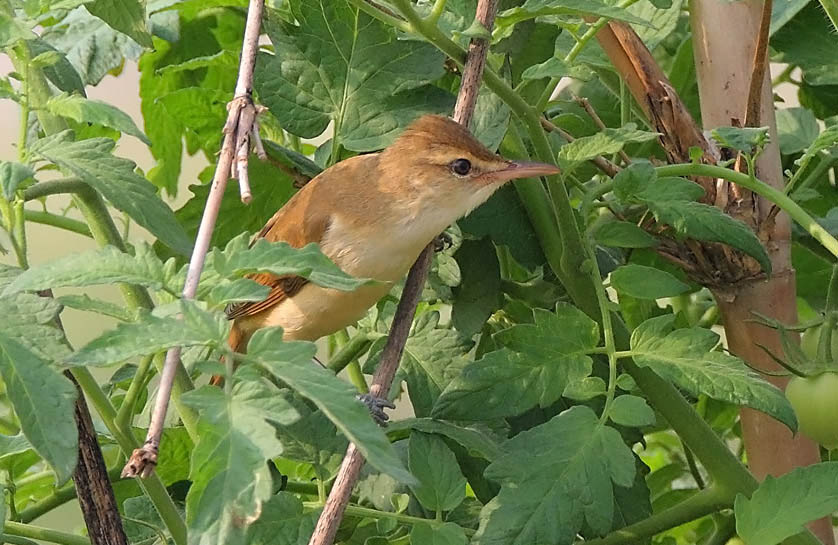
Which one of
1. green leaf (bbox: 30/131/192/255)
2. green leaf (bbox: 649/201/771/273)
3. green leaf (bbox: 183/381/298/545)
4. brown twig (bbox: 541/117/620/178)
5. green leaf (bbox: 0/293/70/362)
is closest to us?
green leaf (bbox: 183/381/298/545)

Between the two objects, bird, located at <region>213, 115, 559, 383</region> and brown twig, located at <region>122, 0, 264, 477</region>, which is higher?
brown twig, located at <region>122, 0, 264, 477</region>

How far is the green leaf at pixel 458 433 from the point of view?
0.87 metres

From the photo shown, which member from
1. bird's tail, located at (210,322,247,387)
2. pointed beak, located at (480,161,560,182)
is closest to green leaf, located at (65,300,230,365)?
pointed beak, located at (480,161,560,182)

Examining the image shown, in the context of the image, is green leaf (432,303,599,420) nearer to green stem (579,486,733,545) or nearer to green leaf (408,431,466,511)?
green leaf (408,431,466,511)

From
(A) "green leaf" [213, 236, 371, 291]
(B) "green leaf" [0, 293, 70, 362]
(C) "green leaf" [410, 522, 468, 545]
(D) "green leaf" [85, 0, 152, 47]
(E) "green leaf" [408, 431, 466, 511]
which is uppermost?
(D) "green leaf" [85, 0, 152, 47]

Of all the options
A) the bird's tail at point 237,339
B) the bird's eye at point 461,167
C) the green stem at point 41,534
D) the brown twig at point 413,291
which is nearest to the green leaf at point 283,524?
the brown twig at point 413,291

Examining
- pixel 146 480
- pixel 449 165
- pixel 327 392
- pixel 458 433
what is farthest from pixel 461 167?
pixel 327 392

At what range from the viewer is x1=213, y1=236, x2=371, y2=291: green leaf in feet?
2.18

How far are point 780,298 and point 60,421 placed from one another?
0.66 meters

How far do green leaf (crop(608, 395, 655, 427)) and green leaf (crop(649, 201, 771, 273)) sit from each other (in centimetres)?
15

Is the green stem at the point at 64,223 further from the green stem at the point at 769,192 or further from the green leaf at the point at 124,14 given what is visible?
the green stem at the point at 769,192

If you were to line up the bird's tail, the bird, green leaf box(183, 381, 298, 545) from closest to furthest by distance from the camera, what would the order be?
green leaf box(183, 381, 298, 545) < the bird < the bird's tail

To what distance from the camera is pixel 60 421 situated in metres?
0.63

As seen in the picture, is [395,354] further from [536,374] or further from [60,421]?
[60,421]
